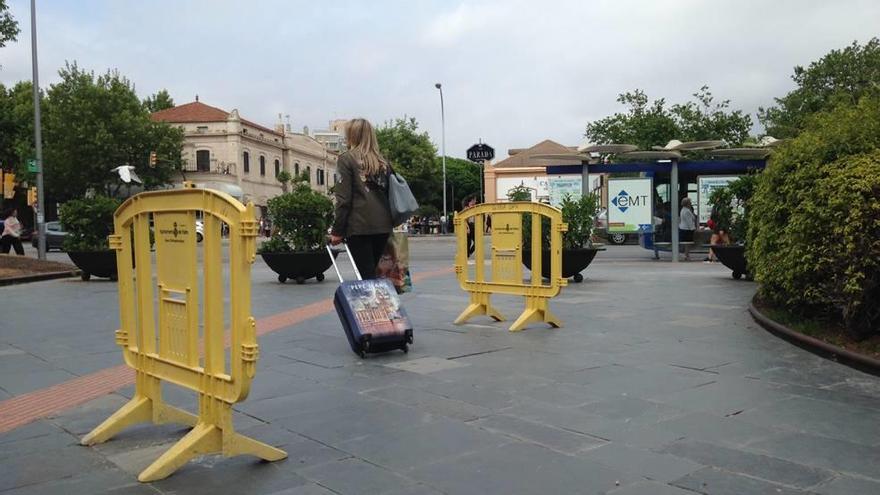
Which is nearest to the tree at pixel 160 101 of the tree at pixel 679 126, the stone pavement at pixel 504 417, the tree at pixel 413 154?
the tree at pixel 413 154

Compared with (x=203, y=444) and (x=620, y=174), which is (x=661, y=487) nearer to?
(x=203, y=444)

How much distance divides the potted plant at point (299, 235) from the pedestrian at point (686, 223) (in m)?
10.5

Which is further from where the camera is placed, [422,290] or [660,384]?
[422,290]

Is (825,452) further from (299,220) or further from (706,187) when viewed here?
(706,187)

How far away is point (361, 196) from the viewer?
21.3 ft

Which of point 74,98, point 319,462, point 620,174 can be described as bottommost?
point 319,462

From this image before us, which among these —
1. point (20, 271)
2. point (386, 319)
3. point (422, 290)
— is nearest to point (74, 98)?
point (20, 271)

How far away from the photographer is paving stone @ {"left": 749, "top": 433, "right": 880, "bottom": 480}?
11.1 ft

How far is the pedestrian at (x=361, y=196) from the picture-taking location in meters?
6.45

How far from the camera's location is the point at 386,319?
620 centimetres

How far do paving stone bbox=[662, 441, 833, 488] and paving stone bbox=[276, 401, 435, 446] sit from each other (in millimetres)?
1435

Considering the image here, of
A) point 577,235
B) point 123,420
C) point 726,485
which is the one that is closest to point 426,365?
point 123,420

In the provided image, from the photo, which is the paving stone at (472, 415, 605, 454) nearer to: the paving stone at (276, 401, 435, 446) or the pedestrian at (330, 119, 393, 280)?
the paving stone at (276, 401, 435, 446)

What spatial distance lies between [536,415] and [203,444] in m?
1.88
